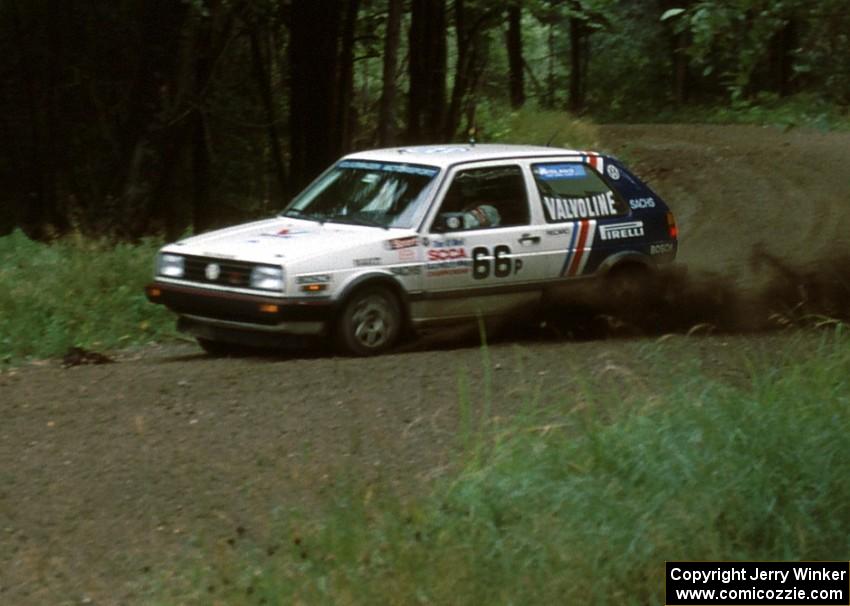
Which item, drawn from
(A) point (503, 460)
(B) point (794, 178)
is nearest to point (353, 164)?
(A) point (503, 460)

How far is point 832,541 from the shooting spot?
6156 mm

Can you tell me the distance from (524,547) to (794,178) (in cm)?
2051

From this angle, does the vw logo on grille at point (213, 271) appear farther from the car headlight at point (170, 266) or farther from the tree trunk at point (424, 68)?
the tree trunk at point (424, 68)

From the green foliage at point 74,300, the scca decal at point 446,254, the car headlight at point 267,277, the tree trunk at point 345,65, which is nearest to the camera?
the car headlight at point 267,277

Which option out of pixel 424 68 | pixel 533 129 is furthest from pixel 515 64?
pixel 424 68

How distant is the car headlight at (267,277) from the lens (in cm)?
1105

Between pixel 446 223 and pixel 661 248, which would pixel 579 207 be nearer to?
pixel 661 248

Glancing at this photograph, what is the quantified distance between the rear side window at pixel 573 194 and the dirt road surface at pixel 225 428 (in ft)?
3.45

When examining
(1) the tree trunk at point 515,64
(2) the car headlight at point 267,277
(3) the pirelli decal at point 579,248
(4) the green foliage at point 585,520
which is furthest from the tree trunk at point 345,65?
(1) the tree trunk at point 515,64

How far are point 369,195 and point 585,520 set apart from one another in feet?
20.9

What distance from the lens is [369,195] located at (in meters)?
12.3

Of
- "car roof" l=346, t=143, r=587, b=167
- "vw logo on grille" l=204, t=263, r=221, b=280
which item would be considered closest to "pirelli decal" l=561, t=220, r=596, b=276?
"car roof" l=346, t=143, r=587, b=167

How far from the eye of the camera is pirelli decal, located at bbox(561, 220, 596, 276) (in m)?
12.6

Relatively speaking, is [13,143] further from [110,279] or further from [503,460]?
[503,460]
